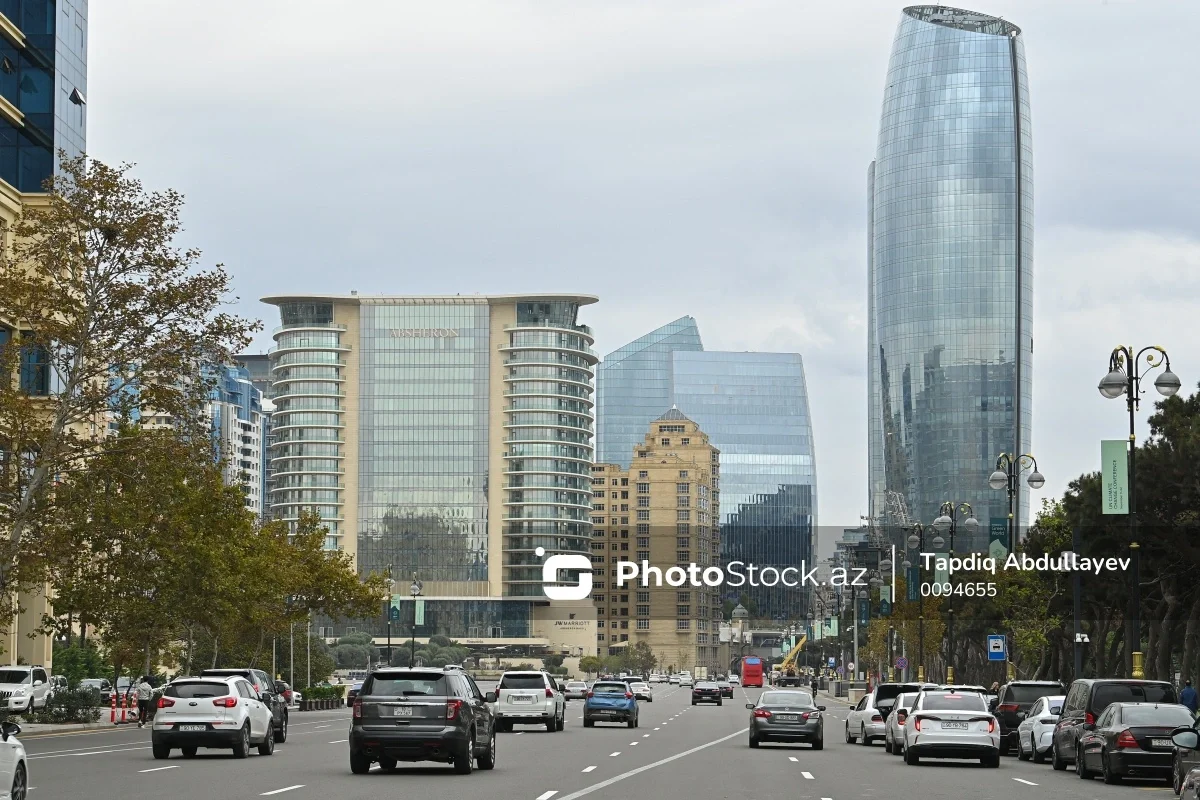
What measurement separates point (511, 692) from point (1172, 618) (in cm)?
2597

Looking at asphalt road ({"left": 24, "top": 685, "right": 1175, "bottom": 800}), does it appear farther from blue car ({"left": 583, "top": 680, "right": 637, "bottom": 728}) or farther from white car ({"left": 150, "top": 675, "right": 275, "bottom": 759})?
blue car ({"left": 583, "top": 680, "right": 637, "bottom": 728})

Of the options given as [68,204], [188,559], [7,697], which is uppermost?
[68,204]

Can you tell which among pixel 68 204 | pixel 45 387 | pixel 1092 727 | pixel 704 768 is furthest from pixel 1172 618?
pixel 45 387

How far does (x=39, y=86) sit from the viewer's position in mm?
75312

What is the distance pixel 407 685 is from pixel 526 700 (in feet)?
80.3

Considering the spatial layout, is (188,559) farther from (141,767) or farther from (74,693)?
(141,767)

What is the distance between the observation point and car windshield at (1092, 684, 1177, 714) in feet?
107

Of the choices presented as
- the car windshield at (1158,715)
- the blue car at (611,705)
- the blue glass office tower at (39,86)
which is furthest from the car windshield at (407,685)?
the blue glass office tower at (39,86)

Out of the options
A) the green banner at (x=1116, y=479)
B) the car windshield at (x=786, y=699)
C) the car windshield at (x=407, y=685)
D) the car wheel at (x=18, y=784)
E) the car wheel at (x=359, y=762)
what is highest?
the green banner at (x=1116, y=479)

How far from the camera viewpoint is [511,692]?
51.4 metres

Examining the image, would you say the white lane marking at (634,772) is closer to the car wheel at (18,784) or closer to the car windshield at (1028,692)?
the car wheel at (18,784)

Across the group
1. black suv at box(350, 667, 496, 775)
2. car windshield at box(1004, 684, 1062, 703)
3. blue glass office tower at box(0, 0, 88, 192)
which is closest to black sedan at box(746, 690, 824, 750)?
car windshield at box(1004, 684, 1062, 703)

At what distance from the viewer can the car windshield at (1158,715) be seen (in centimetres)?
2911

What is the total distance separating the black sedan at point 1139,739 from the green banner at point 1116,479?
41.7 ft
